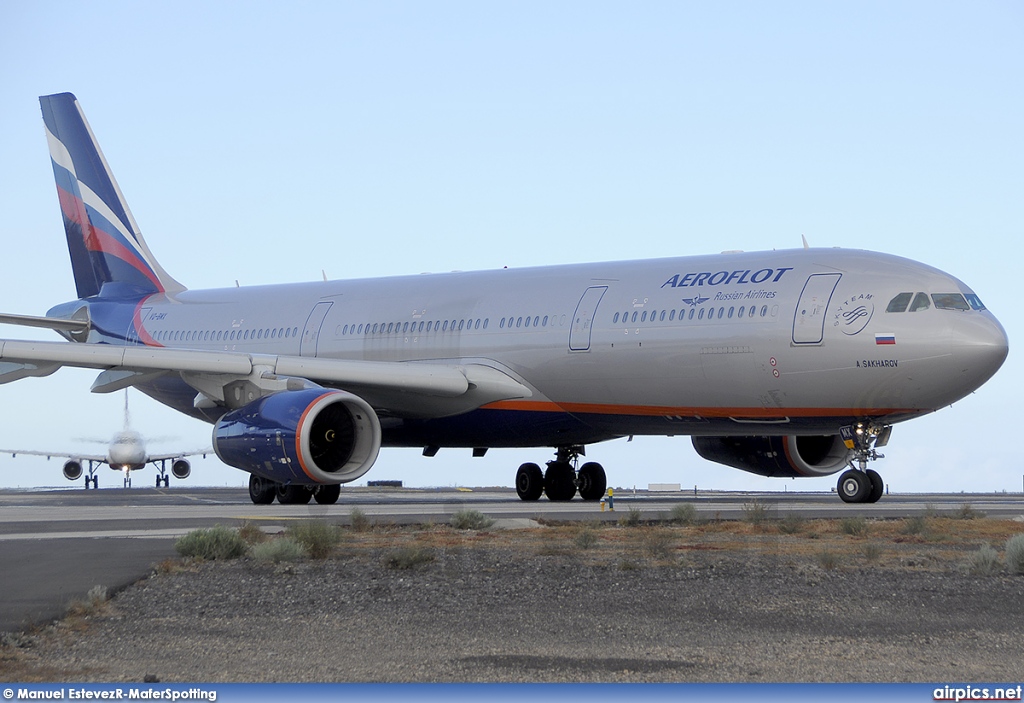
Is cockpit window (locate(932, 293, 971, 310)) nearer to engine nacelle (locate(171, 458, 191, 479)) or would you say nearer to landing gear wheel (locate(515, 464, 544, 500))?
landing gear wheel (locate(515, 464, 544, 500))

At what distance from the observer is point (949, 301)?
18.5 m

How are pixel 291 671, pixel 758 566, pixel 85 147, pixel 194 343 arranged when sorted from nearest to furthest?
pixel 291 671 → pixel 758 566 → pixel 194 343 → pixel 85 147

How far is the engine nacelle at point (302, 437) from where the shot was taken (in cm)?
1903

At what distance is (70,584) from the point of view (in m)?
9.87

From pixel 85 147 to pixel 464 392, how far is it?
1253 cm

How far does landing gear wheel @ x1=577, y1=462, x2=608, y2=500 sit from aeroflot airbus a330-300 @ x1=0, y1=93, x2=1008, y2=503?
1.0 inches

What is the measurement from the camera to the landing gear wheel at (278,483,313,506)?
72.8ft

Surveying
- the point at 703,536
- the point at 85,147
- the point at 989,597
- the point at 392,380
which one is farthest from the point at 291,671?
the point at 85,147

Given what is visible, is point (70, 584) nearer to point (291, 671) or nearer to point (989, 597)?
point (291, 671)

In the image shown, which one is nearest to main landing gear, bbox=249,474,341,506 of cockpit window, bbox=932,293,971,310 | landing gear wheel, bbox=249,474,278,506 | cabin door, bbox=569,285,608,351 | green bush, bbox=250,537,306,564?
landing gear wheel, bbox=249,474,278,506

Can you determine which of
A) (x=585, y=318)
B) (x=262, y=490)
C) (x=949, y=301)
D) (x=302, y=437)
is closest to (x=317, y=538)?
A: (x=302, y=437)
